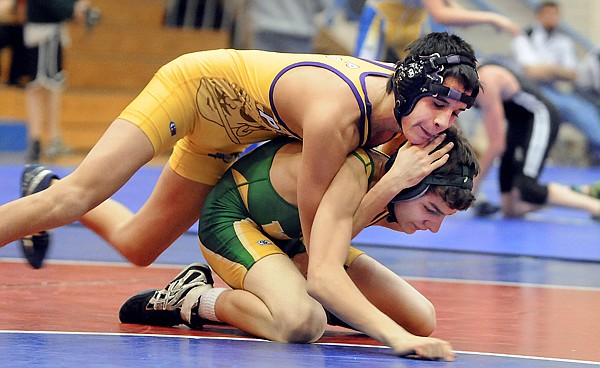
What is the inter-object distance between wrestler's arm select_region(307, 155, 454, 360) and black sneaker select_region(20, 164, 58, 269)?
3.58 feet

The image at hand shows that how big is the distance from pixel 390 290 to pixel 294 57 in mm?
807

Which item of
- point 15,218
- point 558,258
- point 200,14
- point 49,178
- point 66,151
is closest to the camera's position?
point 15,218

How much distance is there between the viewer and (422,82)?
339 centimetres

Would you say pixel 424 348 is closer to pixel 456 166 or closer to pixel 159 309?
pixel 456 166

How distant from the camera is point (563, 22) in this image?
43.8 ft

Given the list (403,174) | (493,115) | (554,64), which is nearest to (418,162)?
(403,174)

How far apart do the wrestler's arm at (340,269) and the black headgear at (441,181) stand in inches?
5.3

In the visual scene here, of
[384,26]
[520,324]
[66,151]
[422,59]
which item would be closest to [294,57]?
[422,59]

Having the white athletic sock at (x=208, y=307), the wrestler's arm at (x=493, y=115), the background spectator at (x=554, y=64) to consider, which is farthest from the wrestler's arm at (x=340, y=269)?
the background spectator at (x=554, y=64)

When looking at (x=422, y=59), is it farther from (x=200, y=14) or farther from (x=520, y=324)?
(x=200, y=14)

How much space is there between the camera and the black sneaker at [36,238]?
403 cm

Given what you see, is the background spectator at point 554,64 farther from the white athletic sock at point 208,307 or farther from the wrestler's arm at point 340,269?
the wrestler's arm at point 340,269


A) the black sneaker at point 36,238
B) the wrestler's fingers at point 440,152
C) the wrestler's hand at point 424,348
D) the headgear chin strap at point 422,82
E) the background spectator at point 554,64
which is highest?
the headgear chin strap at point 422,82

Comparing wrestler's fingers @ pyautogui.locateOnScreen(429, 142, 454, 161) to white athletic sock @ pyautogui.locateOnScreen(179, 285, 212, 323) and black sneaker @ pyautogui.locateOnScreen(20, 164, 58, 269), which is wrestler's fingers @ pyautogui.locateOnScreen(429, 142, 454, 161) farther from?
black sneaker @ pyautogui.locateOnScreen(20, 164, 58, 269)
